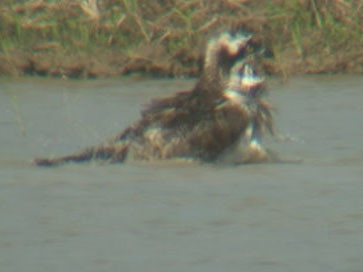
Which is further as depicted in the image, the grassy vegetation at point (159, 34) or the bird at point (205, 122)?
the grassy vegetation at point (159, 34)

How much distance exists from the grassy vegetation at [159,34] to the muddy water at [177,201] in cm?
103

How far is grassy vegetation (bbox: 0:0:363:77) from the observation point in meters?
10.7

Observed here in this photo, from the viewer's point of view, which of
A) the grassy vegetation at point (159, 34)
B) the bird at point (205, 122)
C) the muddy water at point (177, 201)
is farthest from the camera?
the grassy vegetation at point (159, 34)

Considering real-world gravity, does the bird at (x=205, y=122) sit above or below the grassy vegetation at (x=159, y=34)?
above

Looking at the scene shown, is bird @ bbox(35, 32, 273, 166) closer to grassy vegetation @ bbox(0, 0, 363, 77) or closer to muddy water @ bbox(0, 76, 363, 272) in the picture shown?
muddy water @ bbox(0, 76, 363, 272)

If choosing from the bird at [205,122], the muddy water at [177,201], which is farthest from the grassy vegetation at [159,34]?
the bird at [205,122]

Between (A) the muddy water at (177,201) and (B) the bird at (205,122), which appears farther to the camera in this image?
(B) the bird at (205,122)

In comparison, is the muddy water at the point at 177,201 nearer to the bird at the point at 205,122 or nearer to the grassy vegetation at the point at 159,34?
the bird at the point at 205,122

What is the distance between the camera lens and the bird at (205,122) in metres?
7.86

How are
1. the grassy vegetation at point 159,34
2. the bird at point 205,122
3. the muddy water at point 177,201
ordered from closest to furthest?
1. the muddy water at point 177,201
2. the bird at point 205,122
3. the grassy vegetation at point 159,34

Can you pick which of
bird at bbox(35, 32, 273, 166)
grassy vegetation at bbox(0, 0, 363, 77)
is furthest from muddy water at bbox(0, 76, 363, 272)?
grassy vegetation at bbox(0, 0, 363, 77)

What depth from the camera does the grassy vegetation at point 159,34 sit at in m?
10.7

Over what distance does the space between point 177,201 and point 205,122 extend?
51.2 inches

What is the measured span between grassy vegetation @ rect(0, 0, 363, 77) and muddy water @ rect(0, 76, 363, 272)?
1.03 meters
